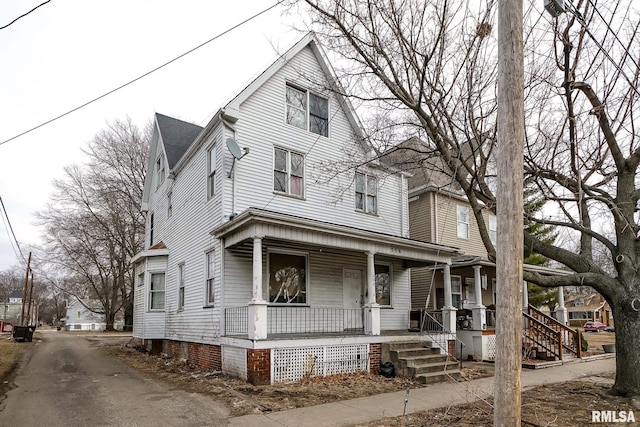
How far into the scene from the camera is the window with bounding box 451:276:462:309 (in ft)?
64.4

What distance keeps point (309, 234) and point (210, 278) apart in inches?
137

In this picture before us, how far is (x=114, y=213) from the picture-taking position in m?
34.3

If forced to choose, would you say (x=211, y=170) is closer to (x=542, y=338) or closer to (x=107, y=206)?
(x=542, y=338)

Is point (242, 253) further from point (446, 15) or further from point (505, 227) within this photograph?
point (505, 227)

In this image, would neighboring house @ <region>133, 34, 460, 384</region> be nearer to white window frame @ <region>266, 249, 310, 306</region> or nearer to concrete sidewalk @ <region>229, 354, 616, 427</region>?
white window frame @ <region>266, 249, 310, 306</region>

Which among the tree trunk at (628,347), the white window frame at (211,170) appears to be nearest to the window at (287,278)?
the white window frame at (211,170)

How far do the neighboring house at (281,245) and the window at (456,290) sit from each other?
403 centimetres

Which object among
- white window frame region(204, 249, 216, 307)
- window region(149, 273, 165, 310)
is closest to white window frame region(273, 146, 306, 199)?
white window frame region(204, 249, 216, 307)

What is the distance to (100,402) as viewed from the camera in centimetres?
889

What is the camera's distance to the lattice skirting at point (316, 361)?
1052 centimetres

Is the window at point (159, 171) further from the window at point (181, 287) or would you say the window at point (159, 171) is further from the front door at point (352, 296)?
the front door at point (352, 296)

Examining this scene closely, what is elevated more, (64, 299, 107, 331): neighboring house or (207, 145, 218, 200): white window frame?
(207, 145, 218, 200): white window frame

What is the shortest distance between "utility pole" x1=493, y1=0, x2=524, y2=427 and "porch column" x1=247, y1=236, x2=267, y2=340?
6.18 metres

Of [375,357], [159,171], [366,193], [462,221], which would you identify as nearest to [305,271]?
[375,357]
